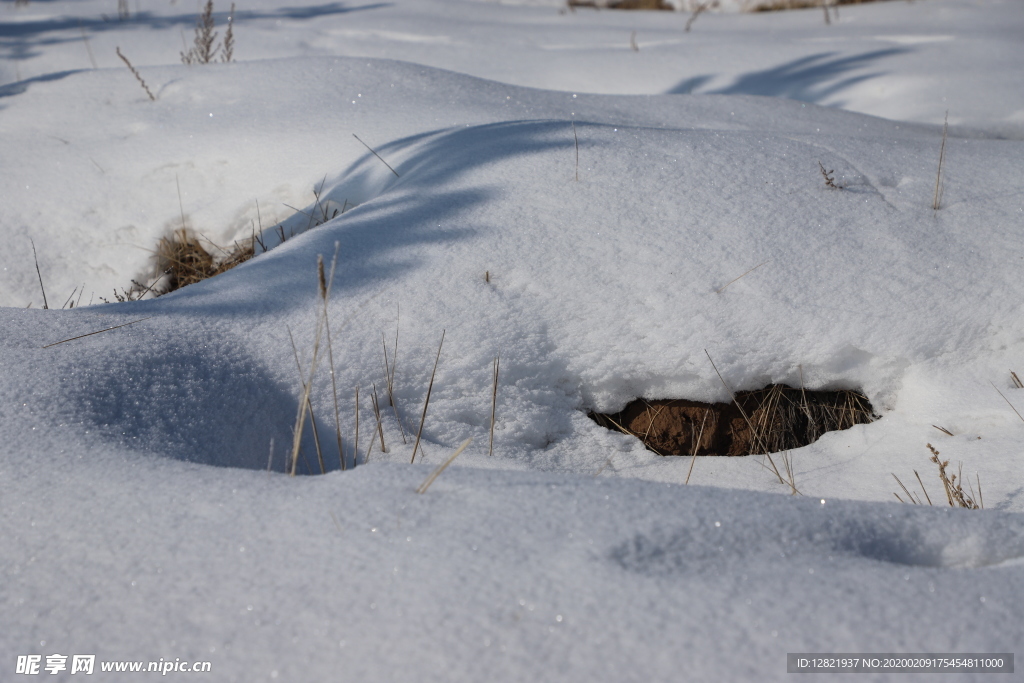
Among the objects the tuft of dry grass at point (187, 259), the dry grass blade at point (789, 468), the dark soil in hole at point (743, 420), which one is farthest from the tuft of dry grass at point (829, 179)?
the tuft of dry grass at point (187, 259)

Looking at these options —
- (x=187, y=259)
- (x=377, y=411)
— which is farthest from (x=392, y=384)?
(x=187, y=259)

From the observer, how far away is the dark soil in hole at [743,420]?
5.62 ft

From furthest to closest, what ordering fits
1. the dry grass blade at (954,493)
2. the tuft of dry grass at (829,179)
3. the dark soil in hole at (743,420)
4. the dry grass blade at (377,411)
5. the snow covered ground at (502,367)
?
1. the tuft of dry grass at (829,179)
2. the dark soil in hole at (743,420)
3. the dry grass blade at (377,411)
4. the dry grass blade at (954,493)
5. the snow covered ground at (502,367)

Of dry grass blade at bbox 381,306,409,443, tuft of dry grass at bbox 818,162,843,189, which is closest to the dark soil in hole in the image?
dry grass blade at bbox 381,306,409,443

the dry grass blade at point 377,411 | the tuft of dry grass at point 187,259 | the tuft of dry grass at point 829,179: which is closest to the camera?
the dry grass blade at point 377,411

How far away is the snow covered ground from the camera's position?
0.87m

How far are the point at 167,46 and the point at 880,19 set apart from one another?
5.20 metres

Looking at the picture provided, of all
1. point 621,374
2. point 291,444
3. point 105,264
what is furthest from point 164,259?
point 621,374

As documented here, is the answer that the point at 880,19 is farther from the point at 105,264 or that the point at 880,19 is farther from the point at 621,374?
the point at 105,264

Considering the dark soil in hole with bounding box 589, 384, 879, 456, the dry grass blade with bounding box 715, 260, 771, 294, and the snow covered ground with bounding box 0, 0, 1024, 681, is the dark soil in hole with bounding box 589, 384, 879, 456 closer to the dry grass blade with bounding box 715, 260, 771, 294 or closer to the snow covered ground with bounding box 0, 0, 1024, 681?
the snow covered ground with bounding box 0, 0, 1024, 681

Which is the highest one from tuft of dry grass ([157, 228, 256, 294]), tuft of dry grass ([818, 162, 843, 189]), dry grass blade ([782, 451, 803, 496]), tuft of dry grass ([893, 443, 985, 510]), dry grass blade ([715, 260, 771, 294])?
tuft of dry grass ([818, 162, 843, 189])

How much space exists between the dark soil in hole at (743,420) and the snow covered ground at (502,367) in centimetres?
5

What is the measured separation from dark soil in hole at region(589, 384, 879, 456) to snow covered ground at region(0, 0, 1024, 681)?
5cm

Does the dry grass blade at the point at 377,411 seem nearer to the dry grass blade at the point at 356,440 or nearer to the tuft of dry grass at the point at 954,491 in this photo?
the dry grass blade at the point at 356,440
